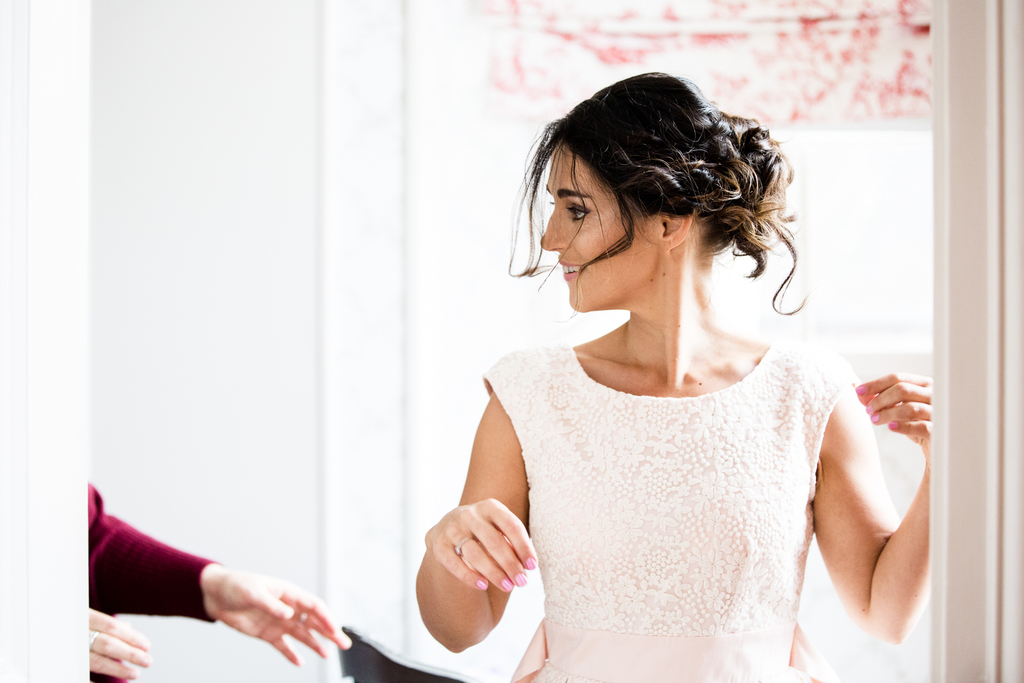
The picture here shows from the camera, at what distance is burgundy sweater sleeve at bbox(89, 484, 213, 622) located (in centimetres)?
101

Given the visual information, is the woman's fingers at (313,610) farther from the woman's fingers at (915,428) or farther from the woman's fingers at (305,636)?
the woman's fingers at (915,428)

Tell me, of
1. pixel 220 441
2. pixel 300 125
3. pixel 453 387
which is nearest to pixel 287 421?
pixel 220 441

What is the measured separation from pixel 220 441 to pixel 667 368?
1.22 meters

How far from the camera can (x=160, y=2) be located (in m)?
1.66

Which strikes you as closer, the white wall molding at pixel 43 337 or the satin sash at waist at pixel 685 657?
the white wall molding at pixel 43 337

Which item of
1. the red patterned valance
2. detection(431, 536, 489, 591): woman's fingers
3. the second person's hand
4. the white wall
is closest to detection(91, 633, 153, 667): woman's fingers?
the second person's hand

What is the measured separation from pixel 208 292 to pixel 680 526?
4.35ft

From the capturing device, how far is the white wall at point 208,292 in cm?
164

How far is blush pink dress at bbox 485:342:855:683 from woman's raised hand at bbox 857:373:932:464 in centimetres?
13

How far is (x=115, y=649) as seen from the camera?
0.74 meters

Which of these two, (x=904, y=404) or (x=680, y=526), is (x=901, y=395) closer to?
(x=904, y=404)

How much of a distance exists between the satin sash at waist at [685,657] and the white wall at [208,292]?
107 centimetres

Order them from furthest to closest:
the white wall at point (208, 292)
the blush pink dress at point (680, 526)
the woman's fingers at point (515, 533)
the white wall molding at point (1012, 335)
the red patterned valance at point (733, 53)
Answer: the red patterned valance at point (733, 53) → the white wall at point (208, 292) → the blush pink dress at point (680, 526) → the woman's fingers at point (515, 533) → the white wall molding at point (1012, 335)

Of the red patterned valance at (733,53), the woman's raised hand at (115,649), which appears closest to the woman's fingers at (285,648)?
the woman's raised hand at (115,649)
